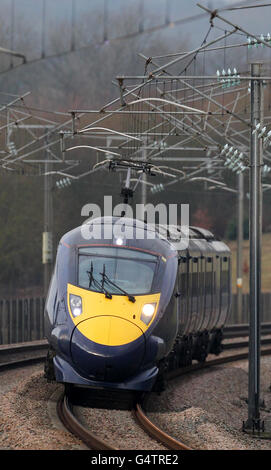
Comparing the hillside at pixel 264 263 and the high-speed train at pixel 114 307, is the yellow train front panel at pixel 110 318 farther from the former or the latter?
the hillside at pixel 264 263

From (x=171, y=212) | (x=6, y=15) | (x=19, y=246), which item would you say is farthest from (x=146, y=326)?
(x=6, y=15)

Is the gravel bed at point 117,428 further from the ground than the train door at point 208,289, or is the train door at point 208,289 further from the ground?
the train door at point 208,289

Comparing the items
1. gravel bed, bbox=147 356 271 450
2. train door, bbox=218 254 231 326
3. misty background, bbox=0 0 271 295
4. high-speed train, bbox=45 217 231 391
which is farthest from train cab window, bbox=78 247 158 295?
misty background, bbox=0 0 271 295

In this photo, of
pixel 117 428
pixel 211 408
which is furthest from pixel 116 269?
pixel 211 408

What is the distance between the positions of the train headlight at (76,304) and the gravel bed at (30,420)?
1852 mm

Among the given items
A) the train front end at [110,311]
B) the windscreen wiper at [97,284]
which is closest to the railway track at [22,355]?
the train front end at [110,311]

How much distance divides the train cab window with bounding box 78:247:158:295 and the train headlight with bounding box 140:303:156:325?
29 cm

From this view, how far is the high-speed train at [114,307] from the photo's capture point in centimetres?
1378

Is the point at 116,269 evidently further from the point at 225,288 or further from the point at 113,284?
the point at 225,288

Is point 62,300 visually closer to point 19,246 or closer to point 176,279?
point 176,279

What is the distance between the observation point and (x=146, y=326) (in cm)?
1413

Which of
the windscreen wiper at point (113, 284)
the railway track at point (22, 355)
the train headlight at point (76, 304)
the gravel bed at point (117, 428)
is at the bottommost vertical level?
the railway track at point (22, 355)

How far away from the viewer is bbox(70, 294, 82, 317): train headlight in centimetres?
1410
